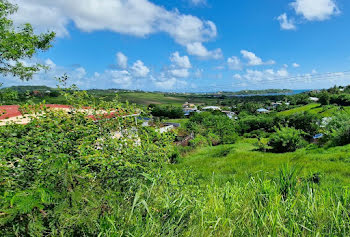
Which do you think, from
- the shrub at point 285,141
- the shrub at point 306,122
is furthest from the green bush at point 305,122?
the shrub at point 285,141

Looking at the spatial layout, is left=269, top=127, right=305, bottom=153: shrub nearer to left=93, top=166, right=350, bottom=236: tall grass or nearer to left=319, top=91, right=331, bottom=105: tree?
left=93, top=166, right=350, bottom=236: tall grass

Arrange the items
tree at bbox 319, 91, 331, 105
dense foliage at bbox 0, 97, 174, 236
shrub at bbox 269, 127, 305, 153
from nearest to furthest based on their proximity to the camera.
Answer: dense foliage at bbox 0, 97, 174, 236
shrub at bbox 269, 127, 305, 153
tree at bbox 319, 91, 331, 105

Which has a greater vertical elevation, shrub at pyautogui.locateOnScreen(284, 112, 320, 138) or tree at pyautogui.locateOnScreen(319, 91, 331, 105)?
tree at pyautogui.locateOnScreen(319, 91, 331, 105)

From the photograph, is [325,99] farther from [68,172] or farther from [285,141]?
[68,172]

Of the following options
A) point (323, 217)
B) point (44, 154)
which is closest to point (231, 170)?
point (323, 217)

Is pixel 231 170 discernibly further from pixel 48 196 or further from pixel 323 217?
pixel 48 196

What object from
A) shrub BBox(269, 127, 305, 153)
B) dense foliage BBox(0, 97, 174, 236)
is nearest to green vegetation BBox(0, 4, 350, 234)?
dense foliage BBox(0, 97, 174, 236)

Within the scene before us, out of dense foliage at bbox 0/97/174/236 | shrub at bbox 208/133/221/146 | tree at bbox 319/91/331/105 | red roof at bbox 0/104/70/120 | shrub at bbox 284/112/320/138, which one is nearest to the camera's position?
dense foliage at bbox 0/97/174/236

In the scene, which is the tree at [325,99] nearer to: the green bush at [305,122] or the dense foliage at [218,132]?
Answer: the green bush at [305,122]

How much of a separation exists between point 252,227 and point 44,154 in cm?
261

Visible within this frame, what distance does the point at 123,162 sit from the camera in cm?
258

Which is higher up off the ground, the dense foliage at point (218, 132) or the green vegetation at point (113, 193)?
the green vegetation at point (113, 193)

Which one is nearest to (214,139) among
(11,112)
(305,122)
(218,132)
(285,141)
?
(218,132)

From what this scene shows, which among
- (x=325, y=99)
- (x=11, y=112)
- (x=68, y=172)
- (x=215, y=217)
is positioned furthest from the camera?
(x=325, y=99)
